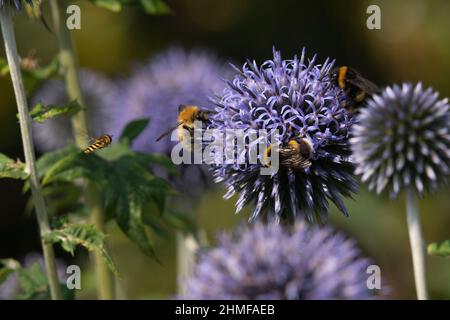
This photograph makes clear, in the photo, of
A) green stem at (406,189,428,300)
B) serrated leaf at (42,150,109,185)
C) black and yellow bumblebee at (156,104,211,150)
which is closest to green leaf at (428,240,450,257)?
green stem at (406,189,428,300)

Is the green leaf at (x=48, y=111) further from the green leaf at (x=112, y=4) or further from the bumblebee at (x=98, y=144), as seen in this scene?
the green leaf at (x=112, y=4)

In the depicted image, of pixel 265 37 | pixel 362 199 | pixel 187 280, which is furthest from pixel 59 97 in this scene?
pixel 265 37

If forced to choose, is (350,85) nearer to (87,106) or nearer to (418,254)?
(418,254)

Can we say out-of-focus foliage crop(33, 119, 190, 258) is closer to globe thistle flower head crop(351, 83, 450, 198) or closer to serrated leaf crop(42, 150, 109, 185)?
serrated leaf crop(42, 150, 109, 185)

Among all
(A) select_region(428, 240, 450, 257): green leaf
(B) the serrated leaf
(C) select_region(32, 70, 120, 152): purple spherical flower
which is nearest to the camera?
(A) select_region(428, 240, 450, 257): green leaf

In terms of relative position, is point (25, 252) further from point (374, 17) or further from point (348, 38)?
point (374, 17)

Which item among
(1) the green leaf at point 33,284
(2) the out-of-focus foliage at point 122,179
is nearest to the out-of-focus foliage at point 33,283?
(1) the green leaf at point 33,284
